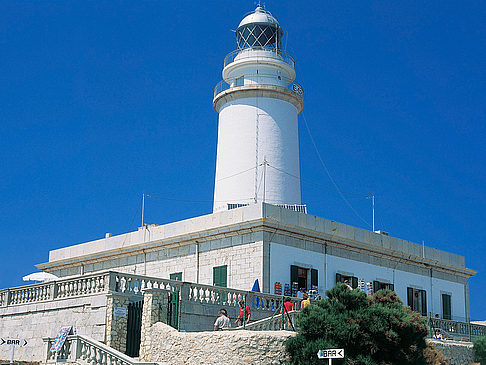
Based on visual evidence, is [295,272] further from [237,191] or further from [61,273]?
[61,273]

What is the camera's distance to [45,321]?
23.1 m

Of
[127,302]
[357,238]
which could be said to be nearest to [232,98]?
[357,238]

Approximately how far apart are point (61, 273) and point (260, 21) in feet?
51.5

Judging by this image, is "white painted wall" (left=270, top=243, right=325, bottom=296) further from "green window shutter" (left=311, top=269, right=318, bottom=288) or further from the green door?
the green door

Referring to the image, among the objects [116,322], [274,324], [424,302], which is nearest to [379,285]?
[424,302]

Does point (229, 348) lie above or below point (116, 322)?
below

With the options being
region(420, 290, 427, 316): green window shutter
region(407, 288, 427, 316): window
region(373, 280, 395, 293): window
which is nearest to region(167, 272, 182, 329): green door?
region(373, 280, 395, 293): window

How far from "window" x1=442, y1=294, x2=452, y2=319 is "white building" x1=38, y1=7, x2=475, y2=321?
0.05 metres

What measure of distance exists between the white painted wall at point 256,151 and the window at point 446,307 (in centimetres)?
876

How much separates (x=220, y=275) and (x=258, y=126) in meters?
8.19

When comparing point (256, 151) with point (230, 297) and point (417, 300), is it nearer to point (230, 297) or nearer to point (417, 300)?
point (417, 300)

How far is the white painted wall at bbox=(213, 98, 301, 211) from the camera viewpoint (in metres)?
30.9

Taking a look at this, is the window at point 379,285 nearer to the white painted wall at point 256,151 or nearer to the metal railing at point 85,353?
the white painted wall at point 256,151

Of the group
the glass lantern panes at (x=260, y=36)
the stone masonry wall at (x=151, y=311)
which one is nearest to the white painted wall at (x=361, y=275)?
the stone masonry wall at (x=151, y=311)
